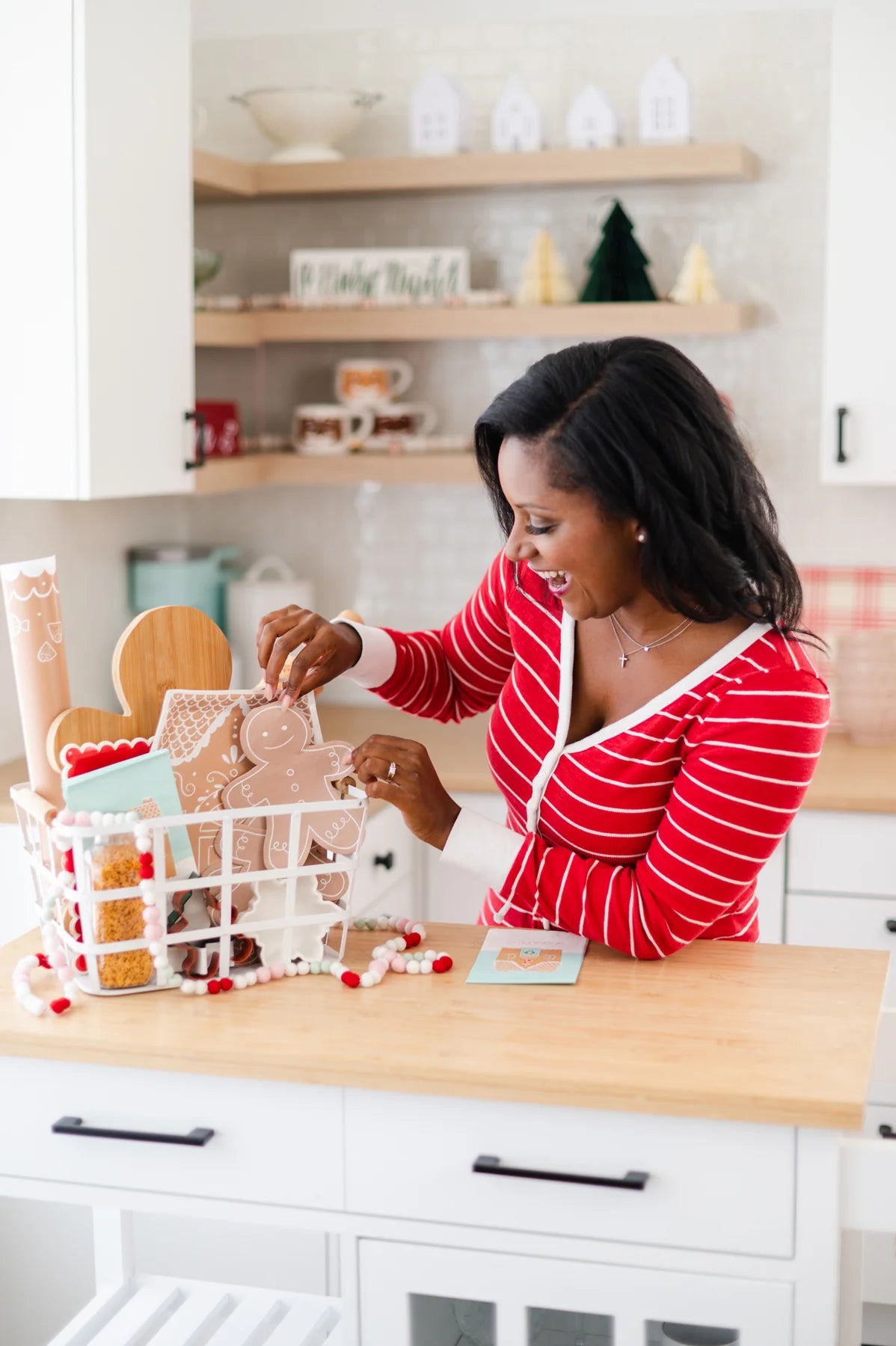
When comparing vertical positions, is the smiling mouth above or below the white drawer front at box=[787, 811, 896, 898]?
above

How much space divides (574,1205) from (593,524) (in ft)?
1.96

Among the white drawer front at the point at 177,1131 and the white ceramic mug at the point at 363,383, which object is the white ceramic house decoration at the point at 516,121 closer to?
the white ceramic mug at the point at 363,383

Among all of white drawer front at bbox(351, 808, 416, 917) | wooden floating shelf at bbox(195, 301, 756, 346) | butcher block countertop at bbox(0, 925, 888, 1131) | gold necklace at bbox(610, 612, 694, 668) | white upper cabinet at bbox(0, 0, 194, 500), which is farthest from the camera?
wooden floating shelf at bbox(195, 301, 756, 346)

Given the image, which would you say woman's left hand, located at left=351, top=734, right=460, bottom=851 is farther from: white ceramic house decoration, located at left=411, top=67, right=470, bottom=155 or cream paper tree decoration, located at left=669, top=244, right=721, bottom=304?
white ceramic house decoration, located at left=411, top=67, right=470, bottom=155

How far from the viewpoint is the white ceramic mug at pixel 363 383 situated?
3.08 meters

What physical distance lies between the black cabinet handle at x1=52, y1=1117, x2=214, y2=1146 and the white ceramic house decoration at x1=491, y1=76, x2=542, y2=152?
2191 millimetres

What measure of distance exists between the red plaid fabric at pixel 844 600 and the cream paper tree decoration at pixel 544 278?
752mm

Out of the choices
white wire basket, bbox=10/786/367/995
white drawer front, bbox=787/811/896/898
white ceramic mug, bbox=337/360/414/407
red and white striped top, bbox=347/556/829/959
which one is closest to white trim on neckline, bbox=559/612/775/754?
red and white striped top, bbox=347/556/829/959

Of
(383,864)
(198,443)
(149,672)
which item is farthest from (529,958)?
(198,443)

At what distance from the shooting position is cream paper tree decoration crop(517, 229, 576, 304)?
292 centimetres

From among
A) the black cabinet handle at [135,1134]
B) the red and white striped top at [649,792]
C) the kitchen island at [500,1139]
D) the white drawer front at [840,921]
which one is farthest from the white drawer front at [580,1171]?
the white drawer front at [840,921]

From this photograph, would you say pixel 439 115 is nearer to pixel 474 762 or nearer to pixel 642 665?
pixel 474 762

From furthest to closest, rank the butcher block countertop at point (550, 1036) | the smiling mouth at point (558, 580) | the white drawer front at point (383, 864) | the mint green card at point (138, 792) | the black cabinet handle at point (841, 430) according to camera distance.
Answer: the black cabinet handle at point (841, 430)
the white drawer front at point (383, 864)
the smiling mouth at point (558, 580)
the mint green card at point (138, 792)
the butcher block countertop at point (550, 1036)

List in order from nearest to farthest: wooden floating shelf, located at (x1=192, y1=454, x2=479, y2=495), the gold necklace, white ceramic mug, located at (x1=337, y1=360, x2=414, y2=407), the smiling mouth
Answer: the smiling mouth, the gold necklace, wooden floating shelf, located at (x1=192, y1=454, x2=479, y2=495), white ceramic mug, located at (x1=337, y1=360, x2=414, y2=407)
